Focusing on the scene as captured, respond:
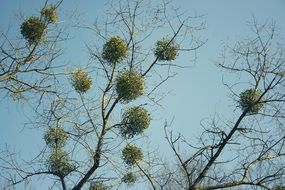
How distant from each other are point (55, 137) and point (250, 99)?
395 centimetres

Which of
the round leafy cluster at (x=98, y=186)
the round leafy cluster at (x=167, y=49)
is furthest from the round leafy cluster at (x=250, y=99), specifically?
the round leafy cluster at (x=98, y=186)

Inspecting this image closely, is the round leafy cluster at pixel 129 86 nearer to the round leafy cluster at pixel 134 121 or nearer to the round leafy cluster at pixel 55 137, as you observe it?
the round leafy cluster at pixel 134 121

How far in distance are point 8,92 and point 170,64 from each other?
3255mm

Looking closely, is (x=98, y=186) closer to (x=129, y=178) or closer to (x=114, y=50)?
(x=129, y=178)

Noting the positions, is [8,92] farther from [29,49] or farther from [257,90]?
[257,90]

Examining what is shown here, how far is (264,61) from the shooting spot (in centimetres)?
729

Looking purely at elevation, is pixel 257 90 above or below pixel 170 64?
below

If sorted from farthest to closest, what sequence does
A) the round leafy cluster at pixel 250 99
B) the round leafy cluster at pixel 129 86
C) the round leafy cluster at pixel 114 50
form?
the round leafy cluster at pixel 114 50, the round leafy cluster at pixel 129 86, the round leafy cluster at pixel 250 99

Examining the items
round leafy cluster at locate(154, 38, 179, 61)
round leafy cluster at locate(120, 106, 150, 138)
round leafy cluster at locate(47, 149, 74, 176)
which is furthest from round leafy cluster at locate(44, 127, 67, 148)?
round leafy cluster at locate(154, 38, 179, 61)

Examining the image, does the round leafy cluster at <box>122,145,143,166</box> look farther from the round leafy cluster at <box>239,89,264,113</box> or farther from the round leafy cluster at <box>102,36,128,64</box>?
the round leafy cluster at <box>239,89,264,113</box>

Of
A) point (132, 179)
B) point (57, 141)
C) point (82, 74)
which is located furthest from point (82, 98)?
point (132, 179)

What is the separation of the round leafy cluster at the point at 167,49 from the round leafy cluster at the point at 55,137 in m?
2.53

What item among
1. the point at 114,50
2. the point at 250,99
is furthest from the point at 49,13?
the point at 250,99

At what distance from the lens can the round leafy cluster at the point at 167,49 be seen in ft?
28.0
